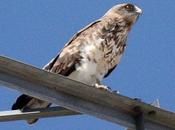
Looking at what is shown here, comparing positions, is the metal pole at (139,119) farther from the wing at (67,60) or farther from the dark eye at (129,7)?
the dark eye at (129,7)

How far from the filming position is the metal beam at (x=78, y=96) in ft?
14.8

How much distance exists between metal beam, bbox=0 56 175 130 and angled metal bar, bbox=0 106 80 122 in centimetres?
27

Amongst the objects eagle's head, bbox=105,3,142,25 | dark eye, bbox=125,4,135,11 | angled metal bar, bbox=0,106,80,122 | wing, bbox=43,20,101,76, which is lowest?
angled metal bar, bbox=0,106,80,122

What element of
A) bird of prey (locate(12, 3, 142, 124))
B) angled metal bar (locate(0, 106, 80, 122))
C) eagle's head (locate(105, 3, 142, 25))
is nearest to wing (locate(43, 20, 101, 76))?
bird of prey (locate(12, 3, 142, 124))

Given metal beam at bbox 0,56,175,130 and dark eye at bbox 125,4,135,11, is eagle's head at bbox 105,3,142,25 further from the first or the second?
metal beam at bbox 0,56,175,130

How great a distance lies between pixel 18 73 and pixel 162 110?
1.22 m

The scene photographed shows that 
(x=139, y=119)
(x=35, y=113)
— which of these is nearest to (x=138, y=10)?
(x=139, y=119)

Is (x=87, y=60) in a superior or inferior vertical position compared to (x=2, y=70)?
superior

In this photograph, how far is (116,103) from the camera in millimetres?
4828

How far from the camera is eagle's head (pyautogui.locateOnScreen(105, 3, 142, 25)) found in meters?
9.45

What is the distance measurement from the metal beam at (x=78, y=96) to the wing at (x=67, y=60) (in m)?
3.20

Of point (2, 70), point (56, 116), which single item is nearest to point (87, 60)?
point (56, 116)

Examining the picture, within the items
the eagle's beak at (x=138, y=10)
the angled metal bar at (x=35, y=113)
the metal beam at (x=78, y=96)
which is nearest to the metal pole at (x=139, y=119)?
the metal beam at (x=78, y=96)

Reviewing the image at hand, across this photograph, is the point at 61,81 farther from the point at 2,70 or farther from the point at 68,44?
the point at 68,44
